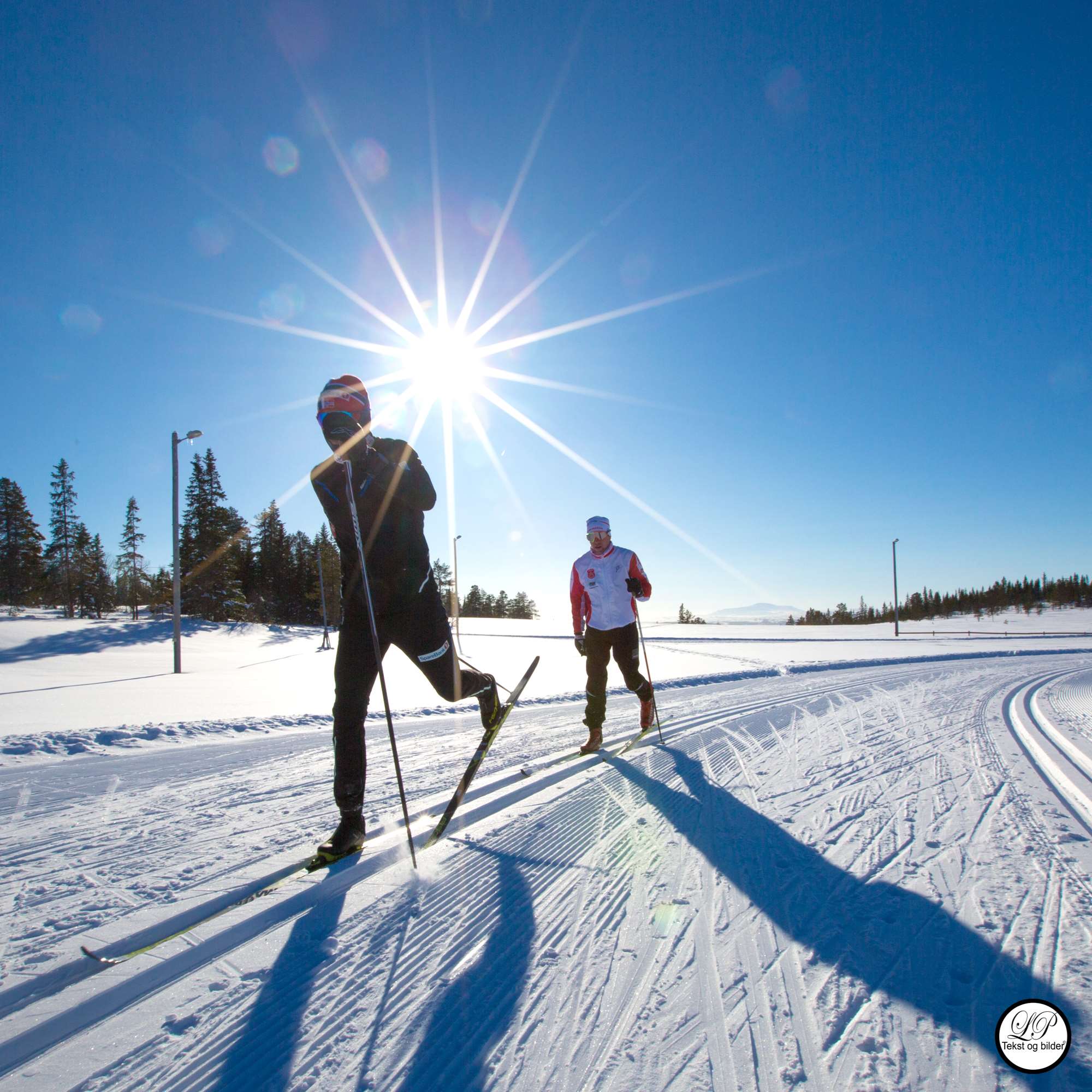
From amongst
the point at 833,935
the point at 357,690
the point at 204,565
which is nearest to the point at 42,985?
the point at 357,690

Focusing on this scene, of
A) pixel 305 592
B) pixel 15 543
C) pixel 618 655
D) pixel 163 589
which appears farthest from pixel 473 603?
pixel 618 655

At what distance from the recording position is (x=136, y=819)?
277 centimetres

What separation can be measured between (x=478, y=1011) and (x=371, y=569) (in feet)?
5.69

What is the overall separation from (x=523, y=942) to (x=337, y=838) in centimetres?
100

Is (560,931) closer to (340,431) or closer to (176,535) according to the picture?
(340,431)

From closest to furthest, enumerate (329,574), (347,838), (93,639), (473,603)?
(347,838) → (93,639) → (329,574) → (473,603)

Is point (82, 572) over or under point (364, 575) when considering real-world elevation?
over

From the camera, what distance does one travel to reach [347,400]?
2.52 meters

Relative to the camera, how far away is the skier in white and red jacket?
4.81 meters

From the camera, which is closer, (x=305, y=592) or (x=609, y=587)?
(x=609, y=587)

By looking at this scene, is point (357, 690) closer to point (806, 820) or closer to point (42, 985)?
point (42, 985)

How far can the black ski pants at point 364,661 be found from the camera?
2.48 m

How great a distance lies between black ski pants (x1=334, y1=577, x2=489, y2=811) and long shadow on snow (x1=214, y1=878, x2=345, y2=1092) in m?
0.67

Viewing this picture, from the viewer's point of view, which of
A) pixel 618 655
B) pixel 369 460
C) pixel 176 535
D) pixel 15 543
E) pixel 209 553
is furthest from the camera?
pixel 15 543
